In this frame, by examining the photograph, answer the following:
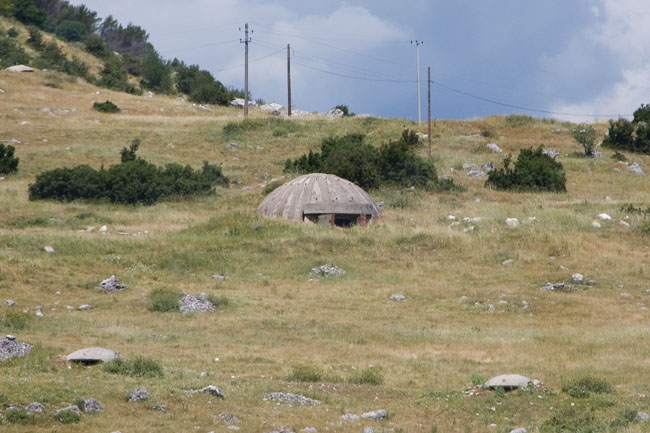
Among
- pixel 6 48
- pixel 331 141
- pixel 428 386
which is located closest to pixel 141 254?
pixel 428 386

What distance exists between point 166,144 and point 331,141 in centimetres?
953

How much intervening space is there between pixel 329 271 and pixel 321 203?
7.52 m

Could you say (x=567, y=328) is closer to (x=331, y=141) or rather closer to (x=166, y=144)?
(x=331, y=141)

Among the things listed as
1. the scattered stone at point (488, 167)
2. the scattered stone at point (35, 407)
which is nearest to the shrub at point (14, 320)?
the scattered stone at point (35, 407)

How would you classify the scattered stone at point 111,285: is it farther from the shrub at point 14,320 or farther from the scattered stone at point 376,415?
the scattered stone at point 376,415

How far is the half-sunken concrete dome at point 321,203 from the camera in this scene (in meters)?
36.6

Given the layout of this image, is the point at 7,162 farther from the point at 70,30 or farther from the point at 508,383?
the point at 70,30

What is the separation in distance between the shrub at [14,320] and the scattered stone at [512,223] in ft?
57.8

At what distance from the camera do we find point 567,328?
22.9m

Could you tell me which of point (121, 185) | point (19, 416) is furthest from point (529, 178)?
point (19, 416)

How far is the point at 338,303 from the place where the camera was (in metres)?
25.9

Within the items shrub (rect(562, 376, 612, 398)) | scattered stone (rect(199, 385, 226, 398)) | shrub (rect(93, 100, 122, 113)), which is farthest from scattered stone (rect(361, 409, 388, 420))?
shrub (rect(93, 100, 122, 113))

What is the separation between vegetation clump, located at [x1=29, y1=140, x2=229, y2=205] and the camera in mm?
40250

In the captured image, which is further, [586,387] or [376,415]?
[586,387]
